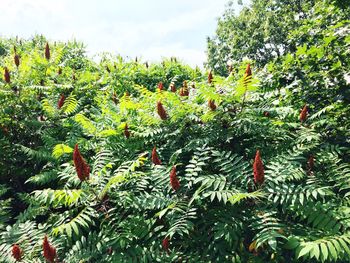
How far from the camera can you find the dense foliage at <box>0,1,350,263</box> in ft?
11.8

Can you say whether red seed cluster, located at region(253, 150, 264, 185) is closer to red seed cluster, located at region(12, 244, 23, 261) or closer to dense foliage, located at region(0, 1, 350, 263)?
dense foliage, located at region(0, 1, 350, 263)

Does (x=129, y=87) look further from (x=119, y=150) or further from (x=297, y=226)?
(x=297, y=226)

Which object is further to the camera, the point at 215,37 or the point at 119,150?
the point at 215,37

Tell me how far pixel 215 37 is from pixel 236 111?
42191mm

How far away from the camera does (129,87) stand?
812cm

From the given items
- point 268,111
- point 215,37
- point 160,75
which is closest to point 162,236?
point 268,111

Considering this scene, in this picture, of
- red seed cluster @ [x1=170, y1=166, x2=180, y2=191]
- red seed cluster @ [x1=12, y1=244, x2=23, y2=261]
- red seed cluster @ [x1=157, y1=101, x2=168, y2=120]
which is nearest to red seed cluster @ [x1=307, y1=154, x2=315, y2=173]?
red seed cluster @ [x1=170, y1=166, x2=180, y2=191]

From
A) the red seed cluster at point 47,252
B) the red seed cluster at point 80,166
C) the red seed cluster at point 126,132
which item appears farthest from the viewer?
the red seed cluster at point 126,132

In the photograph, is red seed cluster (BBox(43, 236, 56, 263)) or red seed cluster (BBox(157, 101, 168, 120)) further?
red seed cluster (BBox(157, 101, 168, 120))

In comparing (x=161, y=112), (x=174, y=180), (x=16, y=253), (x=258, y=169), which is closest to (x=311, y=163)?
(x=258, y=169)

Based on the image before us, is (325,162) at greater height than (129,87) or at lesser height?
lesser

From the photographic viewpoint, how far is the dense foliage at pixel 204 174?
141 inches

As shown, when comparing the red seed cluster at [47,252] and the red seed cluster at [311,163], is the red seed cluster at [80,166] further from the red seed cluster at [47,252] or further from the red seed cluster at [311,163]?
the red seed cluster at [311,163]

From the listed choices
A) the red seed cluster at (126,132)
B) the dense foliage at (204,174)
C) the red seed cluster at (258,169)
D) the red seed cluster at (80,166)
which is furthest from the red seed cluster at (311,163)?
the red seed cluster at (80,166)
